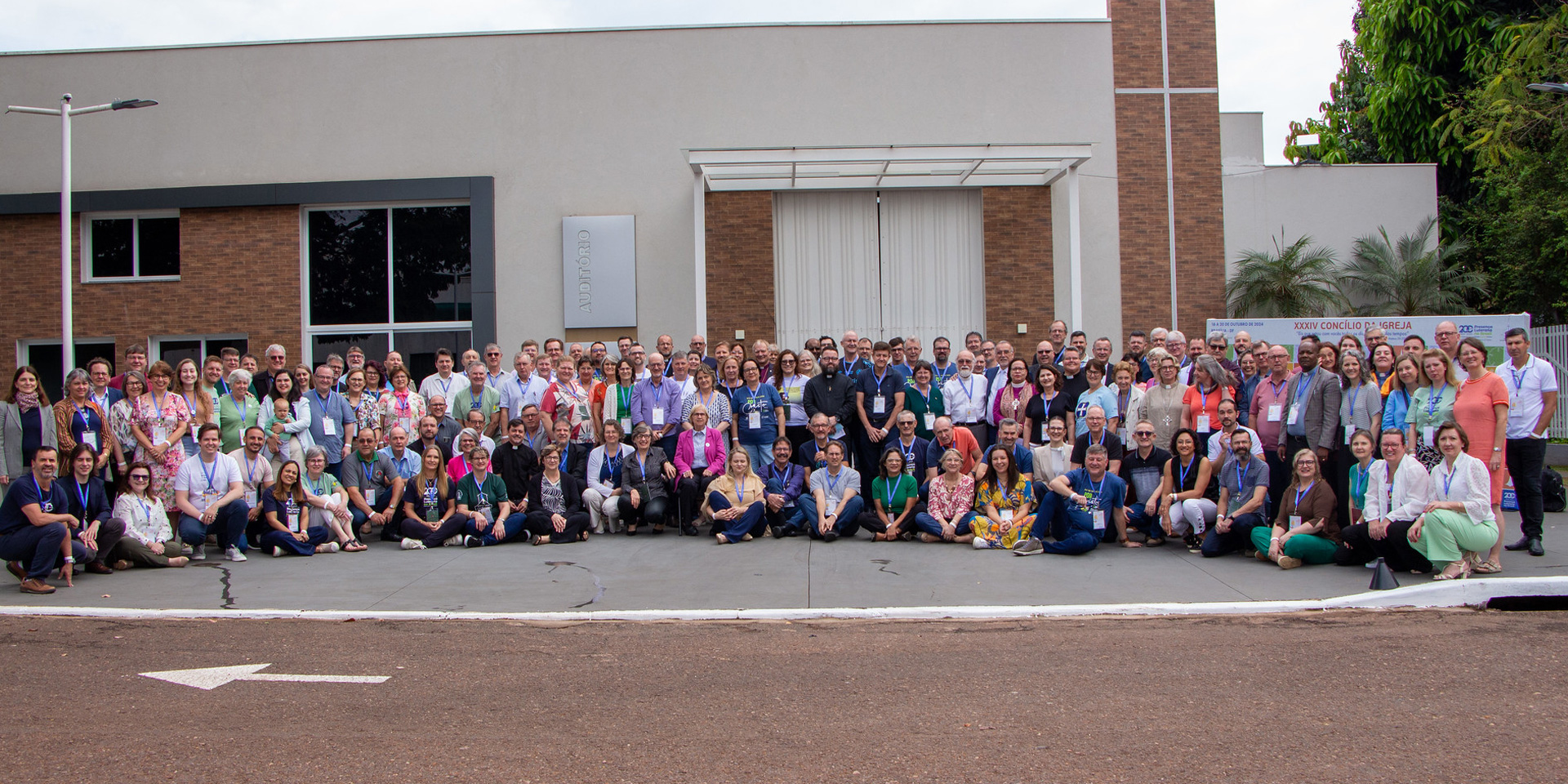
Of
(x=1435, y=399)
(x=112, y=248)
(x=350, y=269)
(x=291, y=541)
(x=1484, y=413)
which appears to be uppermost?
(x=112, y=248)

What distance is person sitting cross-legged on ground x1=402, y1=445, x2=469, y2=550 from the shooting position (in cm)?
1034

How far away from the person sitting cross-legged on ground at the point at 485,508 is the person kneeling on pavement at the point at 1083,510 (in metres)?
5.07

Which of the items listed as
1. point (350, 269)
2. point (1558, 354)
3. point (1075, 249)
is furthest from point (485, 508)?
point (1558, 354)

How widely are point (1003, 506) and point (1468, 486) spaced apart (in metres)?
3.77

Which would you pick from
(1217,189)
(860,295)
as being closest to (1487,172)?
(1217,189)

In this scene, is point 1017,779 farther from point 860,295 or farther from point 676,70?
point 676,70

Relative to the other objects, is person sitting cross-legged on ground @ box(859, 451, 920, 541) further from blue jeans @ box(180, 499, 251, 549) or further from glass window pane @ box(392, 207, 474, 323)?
glass window pane @ box(392, 207, 474, 323)

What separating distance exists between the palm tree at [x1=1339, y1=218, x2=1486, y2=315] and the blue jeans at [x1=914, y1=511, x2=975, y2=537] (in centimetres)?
1479

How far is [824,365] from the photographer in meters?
11.2

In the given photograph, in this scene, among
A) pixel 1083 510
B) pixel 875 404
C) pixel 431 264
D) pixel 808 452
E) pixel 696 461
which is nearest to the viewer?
pixel 1083 510

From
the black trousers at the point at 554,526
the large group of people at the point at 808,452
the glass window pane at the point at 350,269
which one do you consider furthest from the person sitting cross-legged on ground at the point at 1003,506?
the glass window pane at the point at 350,269

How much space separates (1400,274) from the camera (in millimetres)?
20391

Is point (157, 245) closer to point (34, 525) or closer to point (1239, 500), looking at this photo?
point (34, 525)

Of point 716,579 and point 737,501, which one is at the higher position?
point 737,501
